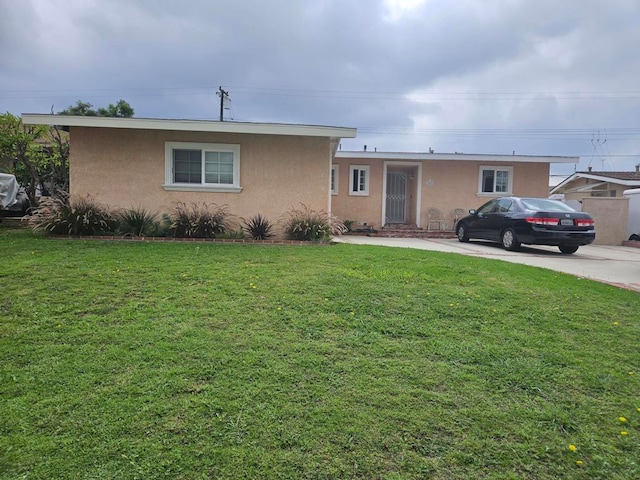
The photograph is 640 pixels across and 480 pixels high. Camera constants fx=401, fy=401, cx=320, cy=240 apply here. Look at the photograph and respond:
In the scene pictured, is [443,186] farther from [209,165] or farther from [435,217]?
[209,165]

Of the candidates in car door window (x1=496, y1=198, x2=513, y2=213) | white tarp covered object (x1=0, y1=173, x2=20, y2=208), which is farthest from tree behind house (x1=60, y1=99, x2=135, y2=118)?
car door window (x1=496, y1=198, x2=513, y2=213)

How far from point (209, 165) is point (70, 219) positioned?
3477 millimetres

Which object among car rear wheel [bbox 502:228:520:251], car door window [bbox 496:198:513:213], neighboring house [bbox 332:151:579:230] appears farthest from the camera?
neighboring house [bbox 332:151:579:230]

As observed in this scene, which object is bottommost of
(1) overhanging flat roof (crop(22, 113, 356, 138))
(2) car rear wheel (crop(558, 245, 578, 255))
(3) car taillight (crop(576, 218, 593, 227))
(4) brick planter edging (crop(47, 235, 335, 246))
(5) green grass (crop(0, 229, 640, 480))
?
(5) green grass (crop(0, 229, 640, 480))

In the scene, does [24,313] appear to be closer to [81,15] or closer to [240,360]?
[240,360]

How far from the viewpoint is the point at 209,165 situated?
10617 mm

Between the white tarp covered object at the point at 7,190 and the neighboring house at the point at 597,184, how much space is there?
917 inches

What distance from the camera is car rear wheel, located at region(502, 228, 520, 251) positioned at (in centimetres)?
1046

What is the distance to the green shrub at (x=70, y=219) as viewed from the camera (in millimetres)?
9133

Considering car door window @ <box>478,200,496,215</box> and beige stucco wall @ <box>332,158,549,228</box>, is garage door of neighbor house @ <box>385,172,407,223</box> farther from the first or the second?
car door window @ <box>478,200,496,215</box>

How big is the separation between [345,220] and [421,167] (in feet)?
12.6

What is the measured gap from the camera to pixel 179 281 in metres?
5.19

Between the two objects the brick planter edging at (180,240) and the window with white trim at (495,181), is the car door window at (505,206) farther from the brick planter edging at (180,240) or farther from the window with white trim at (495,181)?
the window with white trim at (495,181)

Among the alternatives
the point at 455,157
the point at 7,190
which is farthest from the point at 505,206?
the point at 7,190
